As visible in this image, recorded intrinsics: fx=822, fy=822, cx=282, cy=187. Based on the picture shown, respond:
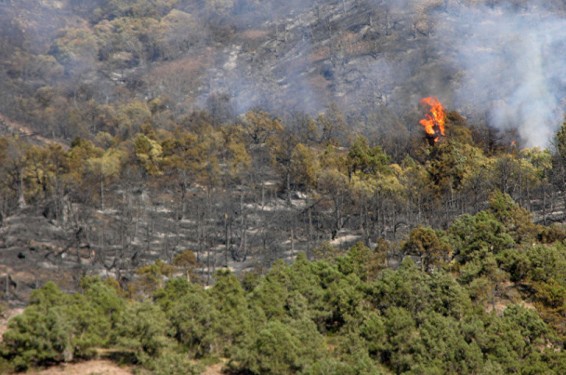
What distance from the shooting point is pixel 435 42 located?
6452 inches

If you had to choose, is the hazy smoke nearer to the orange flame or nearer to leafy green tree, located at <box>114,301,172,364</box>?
the orange flame

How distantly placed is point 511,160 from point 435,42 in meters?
74.7

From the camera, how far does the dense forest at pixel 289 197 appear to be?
4719 centimetres

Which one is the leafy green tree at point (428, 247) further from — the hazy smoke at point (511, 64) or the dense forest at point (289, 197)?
the hazy smoke at point (511, 64)

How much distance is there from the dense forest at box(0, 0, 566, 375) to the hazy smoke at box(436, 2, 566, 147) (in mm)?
567

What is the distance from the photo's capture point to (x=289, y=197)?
334ft

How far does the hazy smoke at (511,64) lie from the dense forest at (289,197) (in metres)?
0.57

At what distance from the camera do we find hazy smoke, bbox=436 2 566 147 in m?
127

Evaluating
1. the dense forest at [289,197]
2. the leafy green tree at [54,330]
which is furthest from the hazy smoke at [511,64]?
the leafy green tree at [54,330]

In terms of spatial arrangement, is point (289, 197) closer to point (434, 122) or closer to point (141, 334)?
point (434, 122)

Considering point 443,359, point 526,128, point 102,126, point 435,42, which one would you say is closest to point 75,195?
point 102,126

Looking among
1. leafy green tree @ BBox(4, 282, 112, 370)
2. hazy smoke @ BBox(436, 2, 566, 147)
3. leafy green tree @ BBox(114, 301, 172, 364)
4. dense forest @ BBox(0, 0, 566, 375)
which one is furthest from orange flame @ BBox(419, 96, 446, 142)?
leafy green tree @ BBox(4, 282, 112, 370)

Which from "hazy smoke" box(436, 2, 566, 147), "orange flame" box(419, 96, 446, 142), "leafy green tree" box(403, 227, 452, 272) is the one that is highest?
"hazy smoke" box(436, 2, 566, 147)

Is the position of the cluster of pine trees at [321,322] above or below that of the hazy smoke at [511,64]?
below
